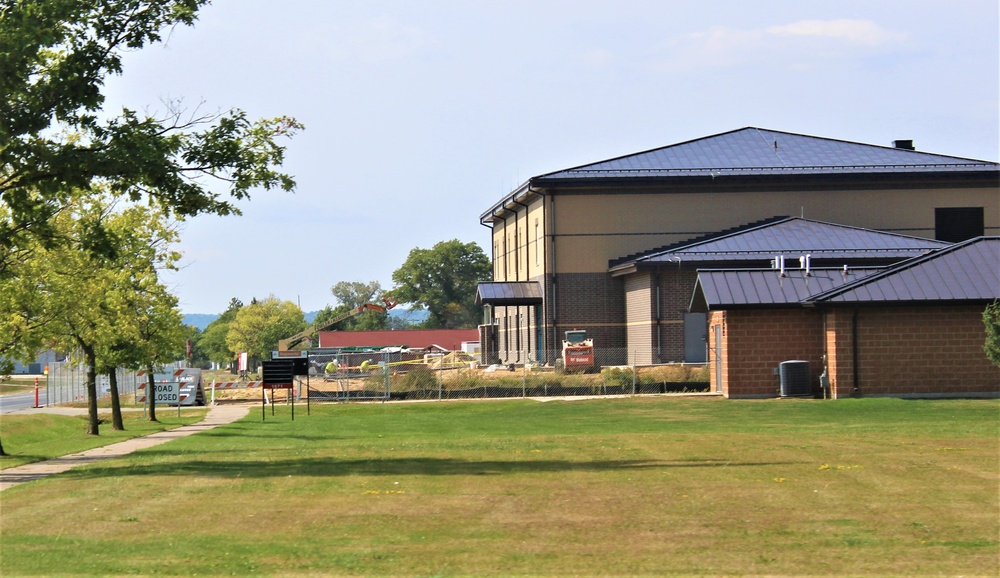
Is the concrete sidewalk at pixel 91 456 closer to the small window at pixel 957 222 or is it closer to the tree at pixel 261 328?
the small window at pixel 957 222

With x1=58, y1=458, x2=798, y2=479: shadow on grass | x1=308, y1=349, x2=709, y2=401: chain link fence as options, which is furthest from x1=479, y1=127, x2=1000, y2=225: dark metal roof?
x1=58, y1=458, x2=798, y2=479: shadow on grass

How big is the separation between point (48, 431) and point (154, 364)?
3679mm

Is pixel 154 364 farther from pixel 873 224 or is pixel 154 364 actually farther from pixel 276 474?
pixel 873 224

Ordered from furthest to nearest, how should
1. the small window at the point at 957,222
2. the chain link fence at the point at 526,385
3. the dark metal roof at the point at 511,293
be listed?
the dark metal roof at the point at 511,293, the small window at the point at 957,222, the chain link fence at the point at 526,385

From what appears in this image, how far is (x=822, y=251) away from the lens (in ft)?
155

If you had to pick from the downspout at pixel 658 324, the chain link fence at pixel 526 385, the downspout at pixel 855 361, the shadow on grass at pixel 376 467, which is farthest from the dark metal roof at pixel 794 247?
the shadow on grass at pixel 376 467

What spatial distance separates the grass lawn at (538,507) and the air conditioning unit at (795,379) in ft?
35.3

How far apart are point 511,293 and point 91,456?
35942 millimetres

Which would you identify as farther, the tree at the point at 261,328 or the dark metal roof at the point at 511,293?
the tree at the point at 261,328

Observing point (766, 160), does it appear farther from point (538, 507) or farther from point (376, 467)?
point (538, 507)

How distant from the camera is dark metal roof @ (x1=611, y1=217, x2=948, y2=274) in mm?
47031

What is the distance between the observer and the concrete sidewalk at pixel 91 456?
16.5 metres

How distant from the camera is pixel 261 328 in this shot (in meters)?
130

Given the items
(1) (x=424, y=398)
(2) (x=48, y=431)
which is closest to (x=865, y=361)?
(1) (x=424, y=398)
